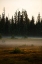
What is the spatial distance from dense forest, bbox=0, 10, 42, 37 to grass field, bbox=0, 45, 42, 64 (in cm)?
40

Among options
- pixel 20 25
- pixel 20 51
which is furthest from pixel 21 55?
pixel 20 25

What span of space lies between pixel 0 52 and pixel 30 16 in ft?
4.08

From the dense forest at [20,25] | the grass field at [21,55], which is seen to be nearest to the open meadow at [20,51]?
the grass field at [21,55]

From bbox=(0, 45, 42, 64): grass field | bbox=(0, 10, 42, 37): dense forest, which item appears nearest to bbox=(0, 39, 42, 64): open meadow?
bbox=(0, 45, 42, 64): grass field

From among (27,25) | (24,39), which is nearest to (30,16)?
(27,25)

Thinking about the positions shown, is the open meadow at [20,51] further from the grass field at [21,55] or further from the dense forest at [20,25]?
the dense forest at [20,25]

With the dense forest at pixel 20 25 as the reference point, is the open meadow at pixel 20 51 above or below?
below

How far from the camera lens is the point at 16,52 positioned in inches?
197

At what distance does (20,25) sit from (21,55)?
2.75ft

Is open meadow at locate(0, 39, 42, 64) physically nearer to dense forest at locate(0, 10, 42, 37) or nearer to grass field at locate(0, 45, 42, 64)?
grass field at locate(0, 45, 42, 64)

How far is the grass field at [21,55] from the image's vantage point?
4809mm

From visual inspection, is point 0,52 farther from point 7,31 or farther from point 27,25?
point 27,25

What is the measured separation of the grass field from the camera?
15.8ft

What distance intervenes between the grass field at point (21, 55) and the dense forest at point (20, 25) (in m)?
0.40
